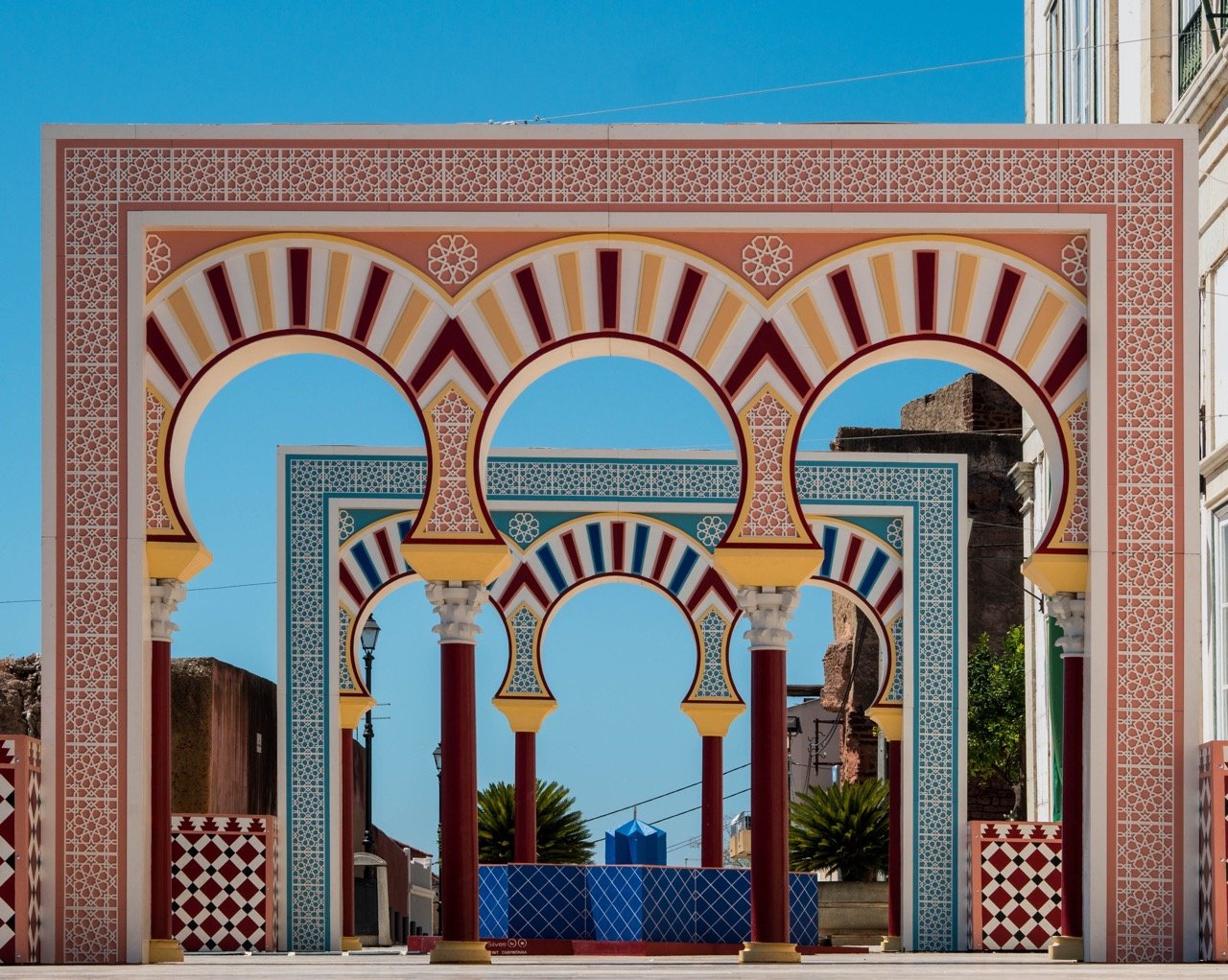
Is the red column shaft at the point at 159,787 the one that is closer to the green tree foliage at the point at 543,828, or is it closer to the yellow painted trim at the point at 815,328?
the yellow painted trim at the point at 815,328

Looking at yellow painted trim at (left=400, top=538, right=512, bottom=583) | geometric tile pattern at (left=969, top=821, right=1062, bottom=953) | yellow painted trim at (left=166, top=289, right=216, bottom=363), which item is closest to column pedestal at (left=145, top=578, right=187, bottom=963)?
yellow painted trim at (left=166, top=289, right=216, bottom=363)

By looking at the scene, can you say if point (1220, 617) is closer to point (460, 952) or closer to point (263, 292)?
point (460, 952)

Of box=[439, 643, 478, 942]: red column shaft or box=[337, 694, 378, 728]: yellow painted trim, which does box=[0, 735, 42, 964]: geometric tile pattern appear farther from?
box=[337, 694, 378, 728]: yellow painted trim

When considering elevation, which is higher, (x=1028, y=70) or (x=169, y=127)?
(x=1028, y=70)

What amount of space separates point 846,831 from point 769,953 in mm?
9978

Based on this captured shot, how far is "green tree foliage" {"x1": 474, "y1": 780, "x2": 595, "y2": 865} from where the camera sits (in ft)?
72.6

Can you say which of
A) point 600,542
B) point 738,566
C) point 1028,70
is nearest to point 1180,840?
point 738,566

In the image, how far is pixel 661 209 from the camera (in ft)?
39.5

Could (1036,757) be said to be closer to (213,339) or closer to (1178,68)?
(1178,68)

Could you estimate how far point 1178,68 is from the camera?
50.2ft

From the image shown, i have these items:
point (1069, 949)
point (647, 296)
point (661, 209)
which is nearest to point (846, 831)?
point (1069, 949)

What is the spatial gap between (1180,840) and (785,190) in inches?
158

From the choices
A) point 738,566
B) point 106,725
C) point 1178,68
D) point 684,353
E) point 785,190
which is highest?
point 1178,68

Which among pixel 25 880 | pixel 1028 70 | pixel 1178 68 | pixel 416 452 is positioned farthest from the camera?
pixel 1028 70
